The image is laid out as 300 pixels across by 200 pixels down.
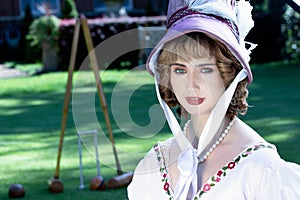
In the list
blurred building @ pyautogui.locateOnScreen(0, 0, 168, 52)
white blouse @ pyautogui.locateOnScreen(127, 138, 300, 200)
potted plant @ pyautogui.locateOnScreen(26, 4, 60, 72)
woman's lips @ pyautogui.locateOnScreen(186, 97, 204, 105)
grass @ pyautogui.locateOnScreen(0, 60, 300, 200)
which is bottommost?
blurred building @ pyautogui.locateOnScreen(0, 0, 168, 52)

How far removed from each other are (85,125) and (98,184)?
121 inches

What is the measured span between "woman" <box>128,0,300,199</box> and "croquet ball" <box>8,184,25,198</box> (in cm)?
349

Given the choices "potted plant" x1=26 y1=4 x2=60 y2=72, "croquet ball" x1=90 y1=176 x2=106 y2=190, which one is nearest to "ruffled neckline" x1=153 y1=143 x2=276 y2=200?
"croquet ball" x1=90 y1=176 x2=106 y2=190

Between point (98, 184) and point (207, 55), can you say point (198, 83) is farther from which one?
point (98, 184)

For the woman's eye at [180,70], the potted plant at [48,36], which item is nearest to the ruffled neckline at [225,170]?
the woman's eye at [180,70]

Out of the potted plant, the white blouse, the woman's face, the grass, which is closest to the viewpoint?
the white blouse

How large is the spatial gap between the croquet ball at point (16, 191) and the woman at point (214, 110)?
3491 mm

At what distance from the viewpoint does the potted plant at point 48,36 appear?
15.7m

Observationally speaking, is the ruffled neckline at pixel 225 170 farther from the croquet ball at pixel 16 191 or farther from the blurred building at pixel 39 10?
the blurred building at pixel 39 10

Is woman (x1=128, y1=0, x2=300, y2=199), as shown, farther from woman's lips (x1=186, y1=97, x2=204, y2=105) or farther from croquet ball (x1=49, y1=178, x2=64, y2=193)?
croquet ball (x1=49, y1=178, x2=64, y2=193)

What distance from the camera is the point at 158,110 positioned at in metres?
2.27

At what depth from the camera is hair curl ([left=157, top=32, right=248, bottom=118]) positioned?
2.10m

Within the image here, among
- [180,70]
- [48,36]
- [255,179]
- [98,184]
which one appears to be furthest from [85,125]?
[48,36]

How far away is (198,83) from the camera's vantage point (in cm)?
213
